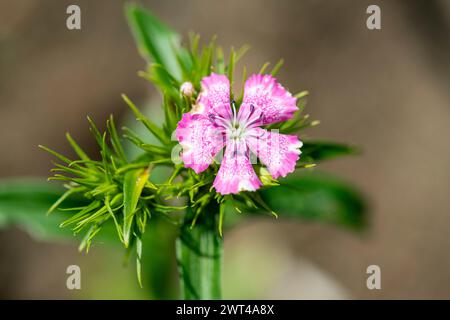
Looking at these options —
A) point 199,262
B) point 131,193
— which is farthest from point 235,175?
point 199,262

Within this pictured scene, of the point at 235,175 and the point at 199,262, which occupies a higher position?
the point at 235,175

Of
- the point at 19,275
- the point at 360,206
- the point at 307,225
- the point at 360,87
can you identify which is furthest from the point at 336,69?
the point at 19,275

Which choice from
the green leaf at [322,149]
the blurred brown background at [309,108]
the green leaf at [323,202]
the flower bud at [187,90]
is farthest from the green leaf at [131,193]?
the blurred brown background at [309,108]

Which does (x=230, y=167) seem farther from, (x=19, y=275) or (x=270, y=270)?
(x=19, y=275)

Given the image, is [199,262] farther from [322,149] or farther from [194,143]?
[322,149]

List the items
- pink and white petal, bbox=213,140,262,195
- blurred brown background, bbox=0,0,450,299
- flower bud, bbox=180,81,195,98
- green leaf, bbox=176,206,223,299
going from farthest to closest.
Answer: blurred brown background, bbox=0,0,450,299 < green leaf, bbox=176,206,223,299 < flower bud, bbox=180,81,195,98 < pink and white petal, bbox=213,140,262,195

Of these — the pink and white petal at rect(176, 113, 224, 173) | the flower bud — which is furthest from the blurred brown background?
the pink and white petal at rect(176, 113, 224, 173)

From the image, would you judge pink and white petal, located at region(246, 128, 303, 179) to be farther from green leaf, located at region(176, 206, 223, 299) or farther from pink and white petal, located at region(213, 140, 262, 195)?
green leaf, located at region(176, 206, 223, 299)
